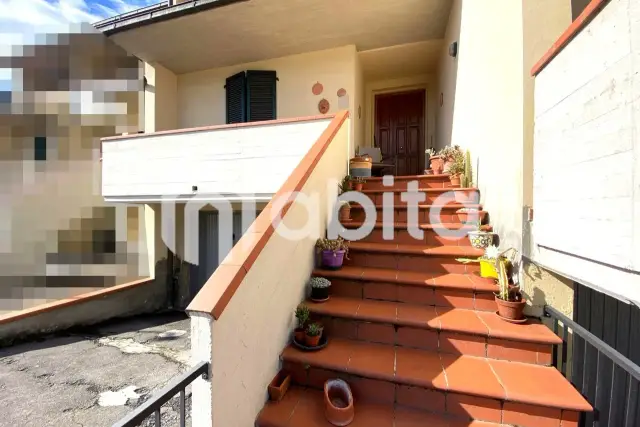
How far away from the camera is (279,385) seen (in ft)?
6.16

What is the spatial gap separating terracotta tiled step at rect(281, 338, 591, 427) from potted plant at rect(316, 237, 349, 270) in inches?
32.0

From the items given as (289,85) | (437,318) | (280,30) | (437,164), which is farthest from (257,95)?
(437,318)

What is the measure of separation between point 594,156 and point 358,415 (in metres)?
2.02

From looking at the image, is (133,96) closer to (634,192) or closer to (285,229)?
(285,229)

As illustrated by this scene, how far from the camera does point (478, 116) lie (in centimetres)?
327

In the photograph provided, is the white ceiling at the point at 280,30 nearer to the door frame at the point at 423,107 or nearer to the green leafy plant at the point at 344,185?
the door frame at the point at 423,107

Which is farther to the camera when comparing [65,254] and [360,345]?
[65,254]

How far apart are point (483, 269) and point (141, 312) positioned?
21.0 feet

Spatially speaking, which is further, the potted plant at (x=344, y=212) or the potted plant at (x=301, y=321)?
the potted plant at (x=344, y=212)

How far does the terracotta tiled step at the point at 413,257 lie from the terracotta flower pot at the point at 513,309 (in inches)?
21.5

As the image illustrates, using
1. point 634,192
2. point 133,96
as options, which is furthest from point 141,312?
point 634,192

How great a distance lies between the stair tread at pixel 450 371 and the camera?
1608 millimetres

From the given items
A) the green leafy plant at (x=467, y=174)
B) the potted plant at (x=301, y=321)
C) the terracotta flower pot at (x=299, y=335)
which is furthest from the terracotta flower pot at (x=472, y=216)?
the terracotta flower pot at (x=299, y=335)

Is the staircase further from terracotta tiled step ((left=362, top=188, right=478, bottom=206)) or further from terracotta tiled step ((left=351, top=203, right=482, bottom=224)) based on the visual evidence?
terracotta tiled step ((left=362, top=188, right=478, bottom=206))
